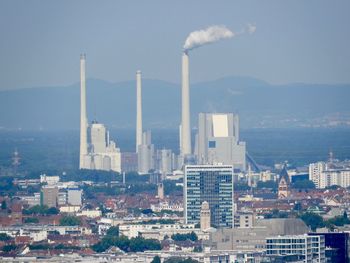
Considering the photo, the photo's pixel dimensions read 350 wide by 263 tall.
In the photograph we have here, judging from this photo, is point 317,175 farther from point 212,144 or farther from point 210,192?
point 210,192

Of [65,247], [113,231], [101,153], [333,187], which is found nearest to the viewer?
[65,247]

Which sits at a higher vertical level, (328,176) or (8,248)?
(328,176)

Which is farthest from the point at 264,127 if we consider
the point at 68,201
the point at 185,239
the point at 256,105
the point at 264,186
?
the point at 185,239

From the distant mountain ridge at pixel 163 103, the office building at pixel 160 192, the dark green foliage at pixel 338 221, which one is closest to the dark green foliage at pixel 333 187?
the office building at pixel 160 192

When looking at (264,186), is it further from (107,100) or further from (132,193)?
(107,100)

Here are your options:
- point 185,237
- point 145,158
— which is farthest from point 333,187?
point 185,237

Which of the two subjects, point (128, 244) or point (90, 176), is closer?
point (128, 244)
